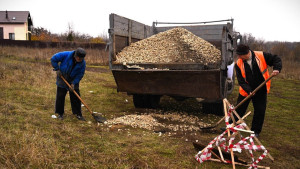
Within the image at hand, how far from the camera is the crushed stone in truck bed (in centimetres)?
525

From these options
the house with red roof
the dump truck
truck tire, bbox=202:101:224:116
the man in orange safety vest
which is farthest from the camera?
the house with red roof

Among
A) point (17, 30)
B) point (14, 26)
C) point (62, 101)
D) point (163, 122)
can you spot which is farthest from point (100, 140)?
point (14, 26)

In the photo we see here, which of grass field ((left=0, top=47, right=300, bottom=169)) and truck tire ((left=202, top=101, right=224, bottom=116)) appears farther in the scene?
truck tire ((left=202, top=101, right=224, bottom=116))

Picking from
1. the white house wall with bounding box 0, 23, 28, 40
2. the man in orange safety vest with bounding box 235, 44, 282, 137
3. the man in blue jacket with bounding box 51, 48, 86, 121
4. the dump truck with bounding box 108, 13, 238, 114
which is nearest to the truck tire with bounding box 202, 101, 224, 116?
the dump truck with bounding box 108, 13, 238, 114

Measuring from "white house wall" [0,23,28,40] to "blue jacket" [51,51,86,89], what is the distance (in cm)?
4297

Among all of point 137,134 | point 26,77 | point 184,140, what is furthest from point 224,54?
point 26,77

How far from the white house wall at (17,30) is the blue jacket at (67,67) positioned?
141ft

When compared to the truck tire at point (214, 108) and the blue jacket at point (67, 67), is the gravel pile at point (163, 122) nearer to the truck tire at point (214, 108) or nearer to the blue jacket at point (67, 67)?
the truck tire at point (214, 108)

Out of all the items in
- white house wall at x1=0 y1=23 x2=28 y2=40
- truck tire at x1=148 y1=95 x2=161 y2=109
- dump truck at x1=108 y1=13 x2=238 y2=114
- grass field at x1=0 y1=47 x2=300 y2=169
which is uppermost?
white house wall at x1=0 y1=23 x2=28 y2=40

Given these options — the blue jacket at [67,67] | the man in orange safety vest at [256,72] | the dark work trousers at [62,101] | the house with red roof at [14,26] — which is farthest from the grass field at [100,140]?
the house with red roof at [14,26]

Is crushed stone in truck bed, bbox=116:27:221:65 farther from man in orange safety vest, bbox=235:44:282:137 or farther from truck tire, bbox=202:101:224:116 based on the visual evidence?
truck tire, bbox=202:101:224:116

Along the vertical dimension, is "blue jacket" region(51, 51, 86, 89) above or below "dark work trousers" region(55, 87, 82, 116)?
above

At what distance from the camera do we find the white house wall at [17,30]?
1702 inches

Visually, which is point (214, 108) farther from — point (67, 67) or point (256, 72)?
point (67, 67)
